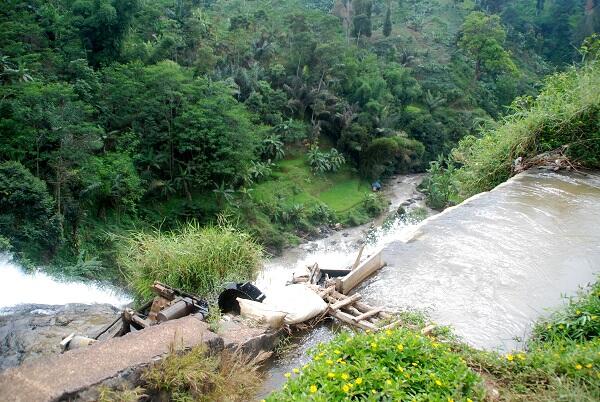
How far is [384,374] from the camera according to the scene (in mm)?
3092

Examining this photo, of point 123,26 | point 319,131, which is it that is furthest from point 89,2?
point 319,131

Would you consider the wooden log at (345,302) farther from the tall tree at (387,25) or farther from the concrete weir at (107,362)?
the tall tree at (387,25)

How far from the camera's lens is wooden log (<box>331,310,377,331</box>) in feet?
15.2

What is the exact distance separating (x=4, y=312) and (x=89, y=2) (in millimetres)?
15771

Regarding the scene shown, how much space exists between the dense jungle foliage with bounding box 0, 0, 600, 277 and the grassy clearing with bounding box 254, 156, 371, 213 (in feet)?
0.40

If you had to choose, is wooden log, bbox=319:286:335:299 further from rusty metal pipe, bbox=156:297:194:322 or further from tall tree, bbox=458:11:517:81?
tall tree, bbox=458:11:517:81

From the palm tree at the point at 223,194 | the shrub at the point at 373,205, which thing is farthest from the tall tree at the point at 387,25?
the palm tree at the point at 223,194

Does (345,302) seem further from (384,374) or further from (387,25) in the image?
(387,25)

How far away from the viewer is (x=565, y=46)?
46.2 meters

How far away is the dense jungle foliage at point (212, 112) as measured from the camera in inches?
720

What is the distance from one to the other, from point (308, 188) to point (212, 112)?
8.69 m

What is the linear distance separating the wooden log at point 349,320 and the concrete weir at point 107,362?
85cm

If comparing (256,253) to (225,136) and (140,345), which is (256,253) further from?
(225,136)

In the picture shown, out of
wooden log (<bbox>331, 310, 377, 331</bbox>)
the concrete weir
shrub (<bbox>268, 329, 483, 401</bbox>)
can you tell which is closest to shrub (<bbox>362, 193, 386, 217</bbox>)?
wooden log (<bbox>331, 310, 377, 331</bbox>)
